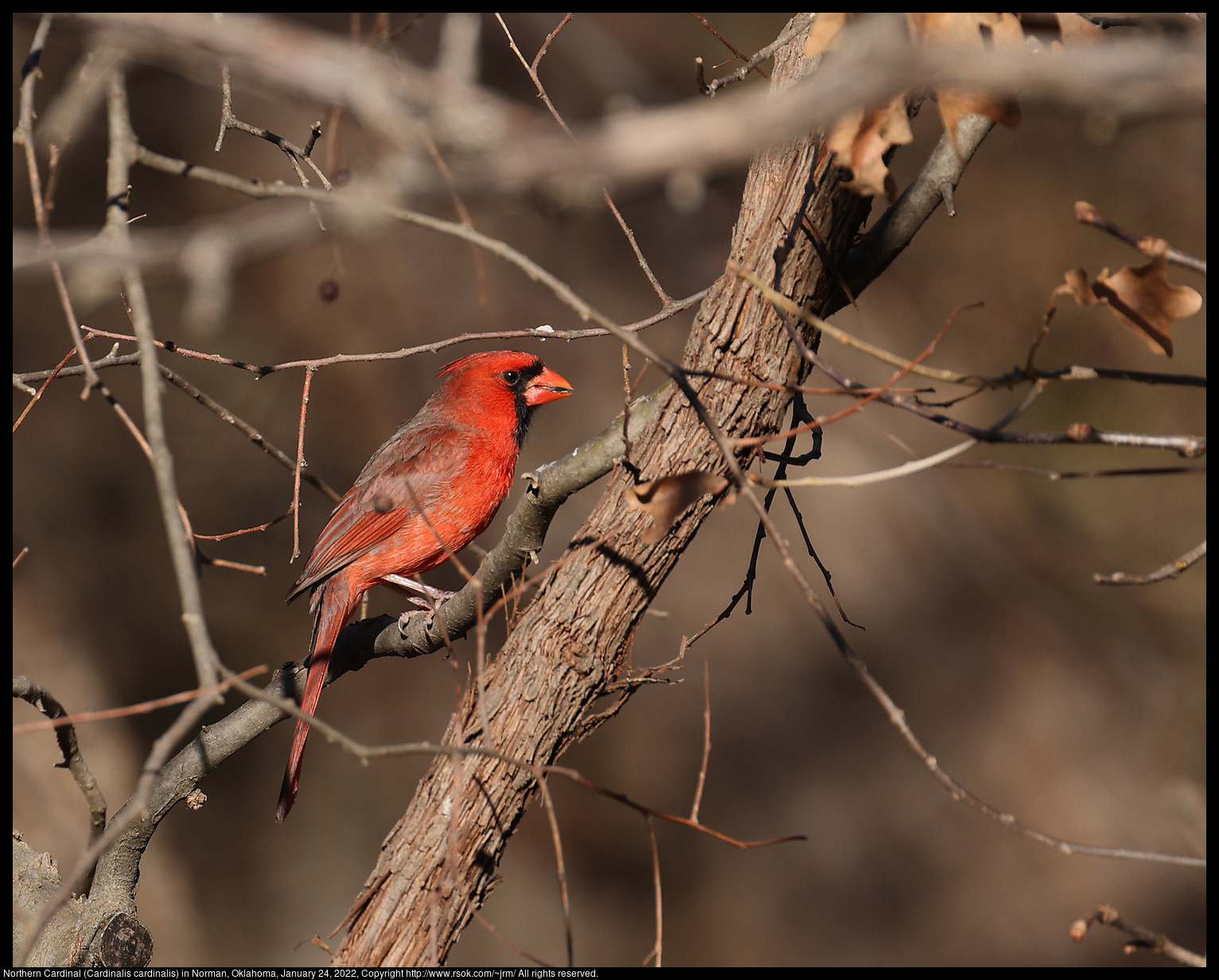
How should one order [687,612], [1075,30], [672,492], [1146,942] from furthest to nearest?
[687,612] < [672,492] < [1075,30] < [1146,942]

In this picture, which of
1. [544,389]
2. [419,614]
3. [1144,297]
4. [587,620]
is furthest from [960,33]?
[544,389]

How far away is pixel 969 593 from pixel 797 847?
95.1 inches

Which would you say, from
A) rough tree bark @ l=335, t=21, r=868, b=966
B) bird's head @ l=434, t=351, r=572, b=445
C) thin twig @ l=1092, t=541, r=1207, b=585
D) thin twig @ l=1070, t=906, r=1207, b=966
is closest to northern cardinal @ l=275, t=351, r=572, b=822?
bird's head @ l=434, t=351, r=572, b=445

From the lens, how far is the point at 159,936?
20.1ft

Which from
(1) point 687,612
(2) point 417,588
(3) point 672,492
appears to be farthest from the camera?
(1) point 687,612

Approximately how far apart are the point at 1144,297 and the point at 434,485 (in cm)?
287

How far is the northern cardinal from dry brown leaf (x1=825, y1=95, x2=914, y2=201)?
7.80ft

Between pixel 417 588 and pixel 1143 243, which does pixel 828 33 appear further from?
pixel 417 588

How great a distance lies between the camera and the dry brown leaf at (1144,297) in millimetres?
1719

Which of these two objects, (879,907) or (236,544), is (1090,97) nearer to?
(236,544)

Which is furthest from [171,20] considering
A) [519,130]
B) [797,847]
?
[797,847]

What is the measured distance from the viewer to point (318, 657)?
11.0 ft

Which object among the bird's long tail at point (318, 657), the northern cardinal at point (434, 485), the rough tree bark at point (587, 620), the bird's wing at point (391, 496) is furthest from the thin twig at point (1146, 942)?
the bird's wing at point (391, 496)
